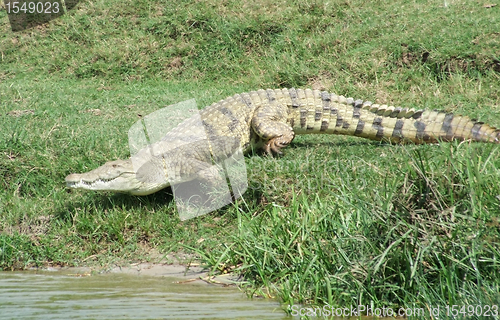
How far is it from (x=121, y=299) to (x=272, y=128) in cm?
309

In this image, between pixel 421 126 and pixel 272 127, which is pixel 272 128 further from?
pixel 421 126

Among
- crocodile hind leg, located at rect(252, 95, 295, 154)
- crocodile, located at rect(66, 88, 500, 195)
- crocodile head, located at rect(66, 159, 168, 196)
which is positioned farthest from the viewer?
crocodile hind leg, located at rect(252, 95, 295, 154)

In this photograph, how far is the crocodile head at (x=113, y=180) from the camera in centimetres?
561

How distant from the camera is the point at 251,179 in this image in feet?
19.2

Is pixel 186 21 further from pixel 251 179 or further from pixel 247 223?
pixel 247 223

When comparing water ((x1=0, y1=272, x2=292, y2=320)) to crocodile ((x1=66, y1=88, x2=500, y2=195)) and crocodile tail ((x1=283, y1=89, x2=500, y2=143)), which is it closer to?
crocodile ((x1=66, y1=88, x2=500, y2=195))

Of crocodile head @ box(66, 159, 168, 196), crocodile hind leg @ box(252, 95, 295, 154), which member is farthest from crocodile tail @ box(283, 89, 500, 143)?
crocodile head @ box(66, 159, 168, 196)

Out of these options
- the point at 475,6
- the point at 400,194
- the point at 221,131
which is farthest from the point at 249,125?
the point at 475,6

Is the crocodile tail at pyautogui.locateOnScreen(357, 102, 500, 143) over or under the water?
over

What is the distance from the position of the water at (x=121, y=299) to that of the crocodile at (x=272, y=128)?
1224 millimetres

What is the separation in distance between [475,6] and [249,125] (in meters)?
5.24

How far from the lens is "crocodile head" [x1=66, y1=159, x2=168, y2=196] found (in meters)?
5.61

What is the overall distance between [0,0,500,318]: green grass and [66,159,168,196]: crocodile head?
0.20 m

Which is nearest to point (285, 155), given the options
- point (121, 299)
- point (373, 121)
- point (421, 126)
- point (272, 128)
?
point (272, 128)
